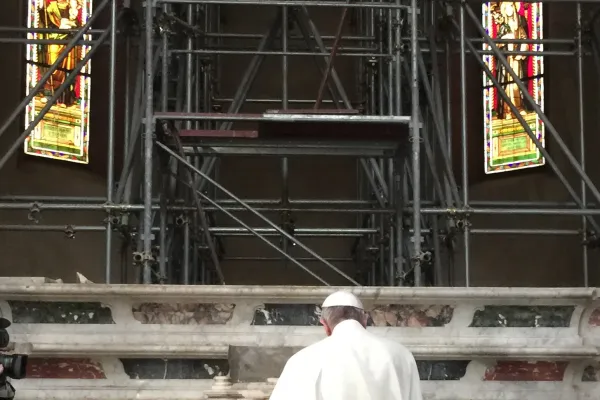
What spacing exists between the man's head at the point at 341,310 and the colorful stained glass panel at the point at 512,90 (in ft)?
31.0

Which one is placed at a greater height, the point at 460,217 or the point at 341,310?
Answer: the point at 460,217

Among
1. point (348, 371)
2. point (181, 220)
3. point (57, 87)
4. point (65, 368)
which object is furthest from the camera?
point (57, 87)

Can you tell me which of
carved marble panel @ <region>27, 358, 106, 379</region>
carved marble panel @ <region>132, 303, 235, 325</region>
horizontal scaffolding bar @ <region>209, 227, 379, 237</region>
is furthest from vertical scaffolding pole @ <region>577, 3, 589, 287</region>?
carved marble panel @ <region>27, 358, 106, 379</region>

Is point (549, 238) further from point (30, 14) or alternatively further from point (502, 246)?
point (30, 14)

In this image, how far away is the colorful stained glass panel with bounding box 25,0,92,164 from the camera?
1519 cm

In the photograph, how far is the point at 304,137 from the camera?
36.7 ft

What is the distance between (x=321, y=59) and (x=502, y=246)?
3.08m

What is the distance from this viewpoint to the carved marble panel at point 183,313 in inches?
364

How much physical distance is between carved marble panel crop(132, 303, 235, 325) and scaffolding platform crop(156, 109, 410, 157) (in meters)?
1.95

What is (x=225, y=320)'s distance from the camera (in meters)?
9.26

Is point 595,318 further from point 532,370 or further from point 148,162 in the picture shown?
point 148,162

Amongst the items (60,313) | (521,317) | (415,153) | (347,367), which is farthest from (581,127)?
(347,367)

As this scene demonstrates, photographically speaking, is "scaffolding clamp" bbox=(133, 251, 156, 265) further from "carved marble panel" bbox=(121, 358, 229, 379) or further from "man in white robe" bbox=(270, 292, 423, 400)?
"man in white robe" bbox=(270, 292, 423, 400)

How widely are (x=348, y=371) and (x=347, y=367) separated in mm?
20
